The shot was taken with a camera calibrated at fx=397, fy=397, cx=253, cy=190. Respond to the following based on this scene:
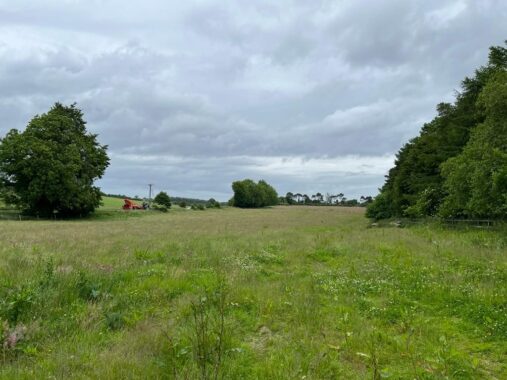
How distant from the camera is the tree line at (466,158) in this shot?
911 inches

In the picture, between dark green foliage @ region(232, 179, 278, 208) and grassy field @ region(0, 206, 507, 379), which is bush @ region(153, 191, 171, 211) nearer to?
dark green foliage @ region(232, 179, 278, 208)

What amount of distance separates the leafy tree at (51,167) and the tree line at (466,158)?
38.5m

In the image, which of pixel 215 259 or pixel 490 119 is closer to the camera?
pixel 215 259

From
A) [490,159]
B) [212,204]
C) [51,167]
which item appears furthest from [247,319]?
[212,204]

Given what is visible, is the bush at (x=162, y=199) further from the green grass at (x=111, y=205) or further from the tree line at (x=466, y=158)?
the tree line at (x=466, y=158)

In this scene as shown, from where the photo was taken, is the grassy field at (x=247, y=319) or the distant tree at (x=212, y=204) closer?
the grassy field at (x=247, y=319)

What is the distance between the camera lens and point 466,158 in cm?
2717

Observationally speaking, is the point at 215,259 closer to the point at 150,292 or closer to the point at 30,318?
the point at 150,292

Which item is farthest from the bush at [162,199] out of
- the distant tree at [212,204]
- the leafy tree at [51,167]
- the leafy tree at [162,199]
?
the leafy tree at [51,167]

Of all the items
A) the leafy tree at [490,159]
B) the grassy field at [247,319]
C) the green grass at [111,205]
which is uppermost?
the leafy tree at [490,159]

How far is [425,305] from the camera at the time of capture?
→ 802 cm

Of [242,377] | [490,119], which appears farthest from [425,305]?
[490,119]

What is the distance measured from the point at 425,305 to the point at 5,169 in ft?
170

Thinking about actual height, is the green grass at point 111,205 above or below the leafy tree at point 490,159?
below
